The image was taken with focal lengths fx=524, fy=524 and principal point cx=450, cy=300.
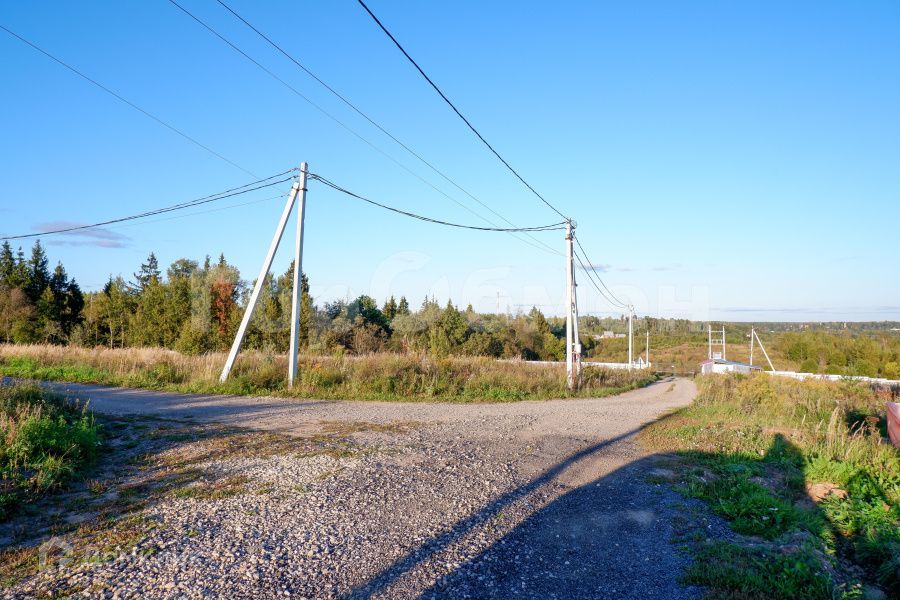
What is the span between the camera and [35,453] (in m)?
6.45

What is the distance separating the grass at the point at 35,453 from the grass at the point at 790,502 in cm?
653

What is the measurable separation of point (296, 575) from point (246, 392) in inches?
470

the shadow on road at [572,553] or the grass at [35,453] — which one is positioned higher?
the grass at [35,453]

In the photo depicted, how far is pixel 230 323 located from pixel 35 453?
3396 cm

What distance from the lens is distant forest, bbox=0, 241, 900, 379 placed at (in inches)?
1454

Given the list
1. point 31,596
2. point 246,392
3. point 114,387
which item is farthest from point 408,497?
point 114,387

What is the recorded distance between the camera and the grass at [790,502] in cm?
425

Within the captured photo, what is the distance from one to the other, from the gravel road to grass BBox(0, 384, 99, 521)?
4.24ft

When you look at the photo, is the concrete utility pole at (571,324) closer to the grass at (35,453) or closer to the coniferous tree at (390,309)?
the grass at (35,453)

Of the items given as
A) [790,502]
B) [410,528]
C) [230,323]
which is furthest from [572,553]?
[230,323]

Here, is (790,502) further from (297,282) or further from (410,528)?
(297,282)

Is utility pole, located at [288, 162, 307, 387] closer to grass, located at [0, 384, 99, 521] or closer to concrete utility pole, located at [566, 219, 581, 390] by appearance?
grass, located at [0, 384, 99, 521]

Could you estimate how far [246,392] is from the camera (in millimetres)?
14992

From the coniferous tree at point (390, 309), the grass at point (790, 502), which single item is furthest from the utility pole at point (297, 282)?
the coniferous tree at point (390, 309)
